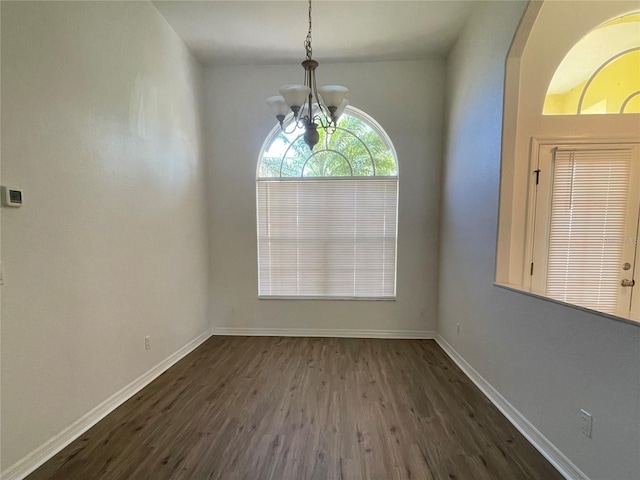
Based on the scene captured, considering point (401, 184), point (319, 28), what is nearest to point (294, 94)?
point (319, 28)

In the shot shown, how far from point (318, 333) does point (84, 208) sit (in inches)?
112

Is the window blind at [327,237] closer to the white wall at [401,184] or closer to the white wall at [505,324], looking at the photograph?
the white wall at [401,184]

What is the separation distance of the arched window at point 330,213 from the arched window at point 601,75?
5.57 feet

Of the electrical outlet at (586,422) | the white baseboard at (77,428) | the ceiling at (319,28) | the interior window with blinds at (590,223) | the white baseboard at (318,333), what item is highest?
the ceiling at (319,28)

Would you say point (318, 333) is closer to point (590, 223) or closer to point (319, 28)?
point (590, 223)

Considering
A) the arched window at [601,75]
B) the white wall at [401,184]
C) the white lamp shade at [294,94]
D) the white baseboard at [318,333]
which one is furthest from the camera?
the white baseboard at [318,333]

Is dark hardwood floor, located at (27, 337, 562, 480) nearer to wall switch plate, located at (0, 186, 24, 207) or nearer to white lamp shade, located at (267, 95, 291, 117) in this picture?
wall switch plate, located at (0, 186, 24, 207)

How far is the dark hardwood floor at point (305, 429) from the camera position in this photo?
5.37ft

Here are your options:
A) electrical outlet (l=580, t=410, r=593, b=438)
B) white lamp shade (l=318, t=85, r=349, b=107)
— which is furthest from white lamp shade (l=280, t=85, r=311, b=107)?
electrical outlet (l=580, t=410, r=593, b=438)

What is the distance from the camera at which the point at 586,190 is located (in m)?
2.34

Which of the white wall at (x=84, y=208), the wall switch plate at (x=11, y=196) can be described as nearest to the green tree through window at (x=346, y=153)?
the white wall at (x=84, y=208)

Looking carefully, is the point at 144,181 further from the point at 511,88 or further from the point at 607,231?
the point at 607,231

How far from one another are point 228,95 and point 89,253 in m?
2.63

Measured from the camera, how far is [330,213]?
3756 mm
